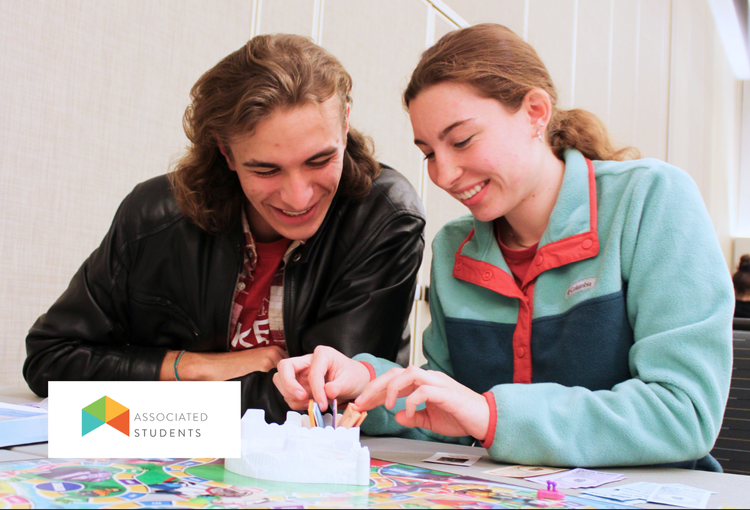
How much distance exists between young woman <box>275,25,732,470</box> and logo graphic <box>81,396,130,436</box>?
0.94 feet

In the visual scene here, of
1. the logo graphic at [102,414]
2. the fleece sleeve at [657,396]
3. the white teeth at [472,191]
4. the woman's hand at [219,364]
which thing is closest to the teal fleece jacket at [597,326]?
the fleece sleeve at [657,396]

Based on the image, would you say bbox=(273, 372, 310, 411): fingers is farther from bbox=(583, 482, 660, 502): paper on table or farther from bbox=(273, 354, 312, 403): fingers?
bbox=(583, 482, 660, 502): paper on table

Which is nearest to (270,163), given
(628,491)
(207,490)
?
(207,490)

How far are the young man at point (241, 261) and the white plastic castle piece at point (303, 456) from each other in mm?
483

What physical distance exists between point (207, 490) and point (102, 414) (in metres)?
0.19

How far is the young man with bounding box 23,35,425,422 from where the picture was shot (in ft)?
4.11

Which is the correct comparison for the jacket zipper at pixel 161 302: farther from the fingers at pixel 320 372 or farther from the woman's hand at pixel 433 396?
the woman's hand at pixel 433 396

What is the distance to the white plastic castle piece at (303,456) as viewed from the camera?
0.71 m

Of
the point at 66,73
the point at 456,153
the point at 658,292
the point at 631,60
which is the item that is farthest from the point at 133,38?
the point at 631,60

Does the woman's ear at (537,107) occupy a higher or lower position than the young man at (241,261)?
higher

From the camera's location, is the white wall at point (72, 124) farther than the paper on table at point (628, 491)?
Yes

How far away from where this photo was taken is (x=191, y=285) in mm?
1356

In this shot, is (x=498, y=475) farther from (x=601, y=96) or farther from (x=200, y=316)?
(x=601, y=96)

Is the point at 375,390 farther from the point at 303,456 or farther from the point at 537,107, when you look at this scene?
the point at 537,107
